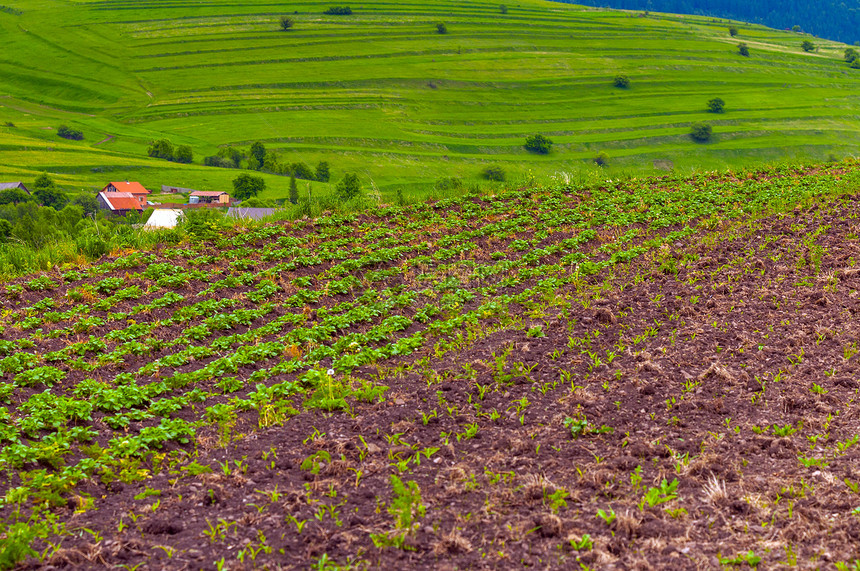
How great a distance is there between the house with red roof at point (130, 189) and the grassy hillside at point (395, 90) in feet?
15.6

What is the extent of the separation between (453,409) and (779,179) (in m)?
17.2

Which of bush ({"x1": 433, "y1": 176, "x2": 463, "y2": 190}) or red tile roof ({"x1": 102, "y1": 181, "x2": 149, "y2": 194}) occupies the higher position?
bush ({"x1": 433, "y1": 176, "x2": 463, "y2": 190})

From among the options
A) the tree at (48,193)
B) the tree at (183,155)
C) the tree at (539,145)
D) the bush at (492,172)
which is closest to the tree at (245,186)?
the tree at (183,155)

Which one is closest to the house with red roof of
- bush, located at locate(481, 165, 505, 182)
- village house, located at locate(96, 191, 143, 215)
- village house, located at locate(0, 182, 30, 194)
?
village house, located at locate(96, 191, 143, 215)

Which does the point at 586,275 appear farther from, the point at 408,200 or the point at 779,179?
the point at 779,179

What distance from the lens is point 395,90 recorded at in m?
138

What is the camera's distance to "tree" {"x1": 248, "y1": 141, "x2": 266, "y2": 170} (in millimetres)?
111125

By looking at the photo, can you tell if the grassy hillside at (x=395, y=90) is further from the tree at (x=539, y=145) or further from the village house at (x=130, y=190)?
the village house at (x=130, y=190)

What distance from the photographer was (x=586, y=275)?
1277 cm

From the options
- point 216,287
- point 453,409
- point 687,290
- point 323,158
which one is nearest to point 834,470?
point 453,409

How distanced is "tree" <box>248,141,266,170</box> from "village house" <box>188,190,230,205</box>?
1506 cm

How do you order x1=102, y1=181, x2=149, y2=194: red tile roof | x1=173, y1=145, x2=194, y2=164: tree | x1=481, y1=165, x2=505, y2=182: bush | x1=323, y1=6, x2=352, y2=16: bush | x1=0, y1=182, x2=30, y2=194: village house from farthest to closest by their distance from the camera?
x1=323, y1=6, x2=352, y2=16: bush < x1=173, y1=145, x2=194, y2=164: tree < x1=102, y1=181, x2=149, y2=194: red tile roof < x1=481, y1=165, x2=505, y2=182: bush < x1=0, y1=182, x2=30, y2=194: village house

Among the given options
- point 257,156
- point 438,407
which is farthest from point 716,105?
point 438,407

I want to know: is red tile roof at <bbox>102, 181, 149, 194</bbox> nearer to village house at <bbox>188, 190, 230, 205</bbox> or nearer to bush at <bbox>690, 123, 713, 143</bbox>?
village house at <bbox>188, 190, 230, 205</bbox>
